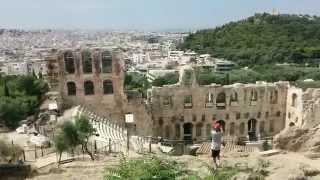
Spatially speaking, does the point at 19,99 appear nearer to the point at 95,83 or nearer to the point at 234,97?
the point at 95,83

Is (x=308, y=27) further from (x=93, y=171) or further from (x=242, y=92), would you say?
(x=93, y=171)

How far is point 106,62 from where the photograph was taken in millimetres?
35906

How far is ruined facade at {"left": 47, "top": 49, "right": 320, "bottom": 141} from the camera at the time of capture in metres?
35.4

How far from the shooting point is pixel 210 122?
42.1m

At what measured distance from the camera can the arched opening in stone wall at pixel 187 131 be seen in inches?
1674

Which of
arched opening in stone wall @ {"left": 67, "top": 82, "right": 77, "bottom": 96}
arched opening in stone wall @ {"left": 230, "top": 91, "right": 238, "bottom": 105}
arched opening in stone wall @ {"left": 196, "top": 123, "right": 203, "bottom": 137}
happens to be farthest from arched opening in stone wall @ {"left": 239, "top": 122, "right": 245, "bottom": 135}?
arched opening in stone wall @ {"left": 67, "top": 82, "right": 77, "bottom": 96}

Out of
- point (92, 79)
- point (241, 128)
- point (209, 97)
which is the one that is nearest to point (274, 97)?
point (241, 128)

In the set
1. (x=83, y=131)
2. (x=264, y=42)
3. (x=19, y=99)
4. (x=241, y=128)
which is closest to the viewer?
(x=83, y=131)

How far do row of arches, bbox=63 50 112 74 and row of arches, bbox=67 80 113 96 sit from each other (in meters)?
0.97

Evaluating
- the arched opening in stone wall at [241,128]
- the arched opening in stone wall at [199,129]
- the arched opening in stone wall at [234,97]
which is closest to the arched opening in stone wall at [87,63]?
the arched opening in stone wall at [199,129]

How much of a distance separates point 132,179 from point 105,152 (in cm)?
1300

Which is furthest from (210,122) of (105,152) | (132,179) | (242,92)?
(132,179)

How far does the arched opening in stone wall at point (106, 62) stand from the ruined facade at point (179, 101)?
8 cm

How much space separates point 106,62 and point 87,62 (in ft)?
5.03
